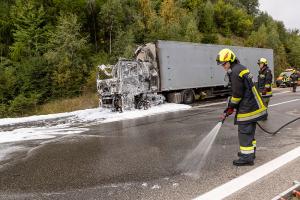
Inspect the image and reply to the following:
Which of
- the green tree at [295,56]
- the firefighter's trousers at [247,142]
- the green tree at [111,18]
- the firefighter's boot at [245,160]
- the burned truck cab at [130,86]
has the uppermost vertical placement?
the green tree at [111,18]

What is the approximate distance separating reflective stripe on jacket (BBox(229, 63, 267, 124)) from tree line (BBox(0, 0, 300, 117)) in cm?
1565

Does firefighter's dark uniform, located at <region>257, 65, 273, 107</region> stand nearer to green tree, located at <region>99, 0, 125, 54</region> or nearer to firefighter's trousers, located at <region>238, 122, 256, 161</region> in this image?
firefighter's trousers, located at <region>238, 122, 256, 161</region>

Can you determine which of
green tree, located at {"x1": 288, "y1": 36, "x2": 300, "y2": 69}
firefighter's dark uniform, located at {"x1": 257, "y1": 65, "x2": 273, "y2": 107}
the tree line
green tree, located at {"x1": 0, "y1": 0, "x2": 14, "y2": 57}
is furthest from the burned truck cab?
green tree, located at {"x1": 288, "y1": 36, "x2": 300, "y2": 69}

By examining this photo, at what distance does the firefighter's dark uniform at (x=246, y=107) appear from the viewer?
5109 millimetres

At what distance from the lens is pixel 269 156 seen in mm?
5641

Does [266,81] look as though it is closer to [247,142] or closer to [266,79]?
[266,79]

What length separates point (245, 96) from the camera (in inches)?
204

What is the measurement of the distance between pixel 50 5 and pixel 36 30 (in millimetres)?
4155

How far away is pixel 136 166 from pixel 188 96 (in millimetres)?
11695

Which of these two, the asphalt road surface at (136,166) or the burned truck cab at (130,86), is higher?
the burned truck cab at (130,86)

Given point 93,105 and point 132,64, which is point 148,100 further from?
point 93,105

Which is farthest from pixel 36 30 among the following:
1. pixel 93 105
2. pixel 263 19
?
pixel 263 19

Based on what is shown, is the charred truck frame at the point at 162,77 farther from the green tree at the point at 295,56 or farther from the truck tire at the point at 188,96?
the green tree at the point at 295,56

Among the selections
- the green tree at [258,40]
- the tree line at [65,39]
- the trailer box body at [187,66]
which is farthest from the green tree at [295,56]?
the trailer box body at [187,66]
